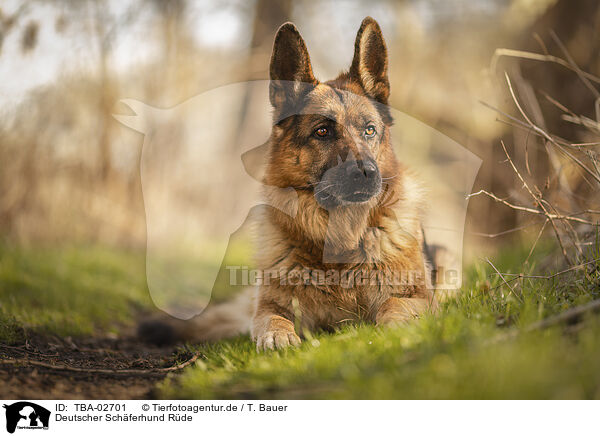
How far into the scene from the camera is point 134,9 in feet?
19.5

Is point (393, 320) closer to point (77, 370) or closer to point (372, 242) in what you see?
point (372, 242)

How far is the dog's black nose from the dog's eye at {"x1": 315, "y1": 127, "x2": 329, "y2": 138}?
0.40 m

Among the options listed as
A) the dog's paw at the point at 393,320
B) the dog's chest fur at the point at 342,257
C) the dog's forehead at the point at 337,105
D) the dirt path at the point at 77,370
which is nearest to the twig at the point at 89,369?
the dirt path at the point at 77,370

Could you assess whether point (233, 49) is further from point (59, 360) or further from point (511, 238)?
point (59, 360)

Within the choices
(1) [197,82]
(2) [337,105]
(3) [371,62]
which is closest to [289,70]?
(2) [337,105]

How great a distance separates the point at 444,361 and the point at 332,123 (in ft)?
6.64

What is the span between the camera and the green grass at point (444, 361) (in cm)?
161

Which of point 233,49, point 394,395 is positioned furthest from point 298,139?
point 233,49

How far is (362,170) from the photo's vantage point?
2.95 meters
